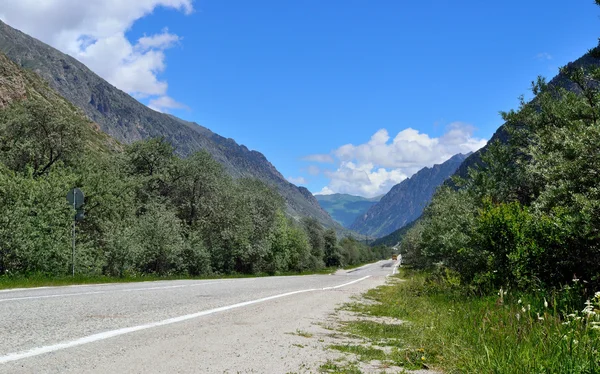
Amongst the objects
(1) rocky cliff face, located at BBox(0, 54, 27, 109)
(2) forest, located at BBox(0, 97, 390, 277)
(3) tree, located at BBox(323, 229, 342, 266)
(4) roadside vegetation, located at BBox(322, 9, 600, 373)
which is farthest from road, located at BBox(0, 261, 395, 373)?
(3) tree, located at BBox(323, 229, 342, 266)

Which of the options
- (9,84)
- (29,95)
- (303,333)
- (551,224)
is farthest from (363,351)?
(29,95)

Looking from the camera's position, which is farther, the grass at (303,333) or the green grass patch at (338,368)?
the grass at (303,333)

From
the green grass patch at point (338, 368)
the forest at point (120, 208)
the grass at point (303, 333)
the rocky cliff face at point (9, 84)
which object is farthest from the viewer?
the rocky cliff face at point (9, 84)

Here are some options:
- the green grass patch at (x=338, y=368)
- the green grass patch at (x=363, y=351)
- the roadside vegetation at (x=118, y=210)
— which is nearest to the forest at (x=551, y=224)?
the green grass patch at (x=363, y=351)

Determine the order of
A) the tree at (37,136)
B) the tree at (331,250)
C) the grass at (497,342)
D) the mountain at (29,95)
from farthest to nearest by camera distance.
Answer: the tree at (331,250)
the mountain at (29,95)
the tree at (37,136)
the grass at (497,342)

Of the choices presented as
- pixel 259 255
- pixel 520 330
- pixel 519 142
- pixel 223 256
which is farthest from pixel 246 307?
pixel 259 255

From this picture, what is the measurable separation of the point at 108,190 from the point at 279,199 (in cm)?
3027

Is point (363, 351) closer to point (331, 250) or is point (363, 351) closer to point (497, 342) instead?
point (497, 342)

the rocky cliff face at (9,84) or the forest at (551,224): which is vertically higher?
the rocky cliff face at (9,84)

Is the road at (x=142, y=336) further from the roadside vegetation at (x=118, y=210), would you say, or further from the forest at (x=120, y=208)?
the forest at (x=120, y=208)

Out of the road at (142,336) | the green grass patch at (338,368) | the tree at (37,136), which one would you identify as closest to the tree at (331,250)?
the tree at (37,136)

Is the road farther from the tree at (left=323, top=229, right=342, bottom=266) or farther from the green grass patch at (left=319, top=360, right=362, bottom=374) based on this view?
the tree at (left=323, top=229, right=342, bottom=266)

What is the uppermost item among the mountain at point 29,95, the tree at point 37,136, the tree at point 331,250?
the mountain at point 29,95

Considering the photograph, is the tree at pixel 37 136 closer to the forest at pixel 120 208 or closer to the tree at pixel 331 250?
the forest at pixel 120 208
